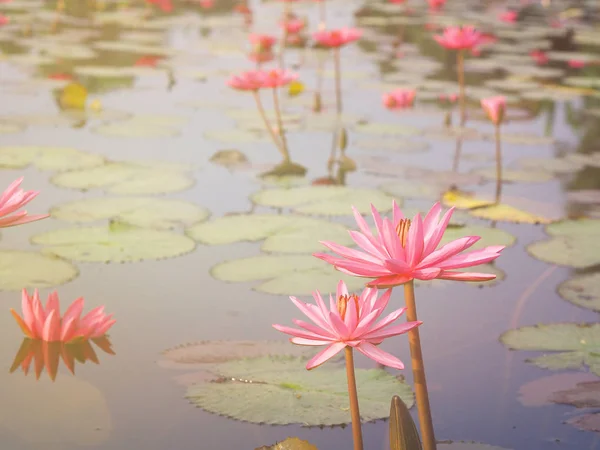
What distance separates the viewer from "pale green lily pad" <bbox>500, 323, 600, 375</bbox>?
162 centimetres

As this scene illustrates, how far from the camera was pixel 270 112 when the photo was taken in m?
4.09

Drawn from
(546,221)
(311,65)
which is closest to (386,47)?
(311,65)

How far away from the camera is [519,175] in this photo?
3.12 m

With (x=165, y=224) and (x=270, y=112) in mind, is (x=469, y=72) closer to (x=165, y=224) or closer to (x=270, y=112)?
(x=270, y=112)

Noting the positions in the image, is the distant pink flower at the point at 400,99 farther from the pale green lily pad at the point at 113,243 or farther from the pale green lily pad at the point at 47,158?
the pale green lily pad at the point at 113,243

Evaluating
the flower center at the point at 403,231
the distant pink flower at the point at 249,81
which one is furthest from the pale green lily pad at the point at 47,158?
the flower center at the point at 403,231

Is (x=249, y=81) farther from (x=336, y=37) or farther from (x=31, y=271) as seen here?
(x=31, y=271)

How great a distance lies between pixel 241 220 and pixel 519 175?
1.21m

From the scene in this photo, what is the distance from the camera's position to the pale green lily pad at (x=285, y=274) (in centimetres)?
196

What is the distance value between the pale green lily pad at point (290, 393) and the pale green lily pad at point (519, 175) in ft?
5.65

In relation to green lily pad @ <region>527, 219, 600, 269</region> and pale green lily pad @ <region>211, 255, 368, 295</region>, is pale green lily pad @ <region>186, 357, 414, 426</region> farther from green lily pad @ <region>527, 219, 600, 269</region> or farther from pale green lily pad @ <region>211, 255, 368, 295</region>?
green lily pad @ <region>527, 219, 600, 269</region>

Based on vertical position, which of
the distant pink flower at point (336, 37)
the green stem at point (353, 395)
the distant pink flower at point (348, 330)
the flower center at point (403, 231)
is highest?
the distant pink flower at point (336, 37)

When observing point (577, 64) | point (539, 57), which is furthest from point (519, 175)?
point (539, 57)

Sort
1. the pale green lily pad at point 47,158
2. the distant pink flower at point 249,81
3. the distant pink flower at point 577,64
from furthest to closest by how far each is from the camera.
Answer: the distant pink flower at point 577,64 < the distant pink flower at point 249,81 < the pale green lily pad at point 47,158
